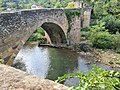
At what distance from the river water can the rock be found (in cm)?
985

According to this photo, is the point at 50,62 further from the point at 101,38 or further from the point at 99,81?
the point at 99,81

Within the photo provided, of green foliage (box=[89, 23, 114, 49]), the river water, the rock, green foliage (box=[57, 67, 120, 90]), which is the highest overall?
green foliage (box=[57, 67, 120, 90])

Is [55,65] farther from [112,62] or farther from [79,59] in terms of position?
[112,62]

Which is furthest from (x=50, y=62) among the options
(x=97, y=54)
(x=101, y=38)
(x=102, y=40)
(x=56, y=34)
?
(x=102, y=40)

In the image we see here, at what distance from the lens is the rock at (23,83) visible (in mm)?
2226

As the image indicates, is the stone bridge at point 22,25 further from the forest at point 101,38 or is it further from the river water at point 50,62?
the forest at point 101,38

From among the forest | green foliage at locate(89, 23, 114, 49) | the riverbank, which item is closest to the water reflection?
the riverbank

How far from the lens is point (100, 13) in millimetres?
29297

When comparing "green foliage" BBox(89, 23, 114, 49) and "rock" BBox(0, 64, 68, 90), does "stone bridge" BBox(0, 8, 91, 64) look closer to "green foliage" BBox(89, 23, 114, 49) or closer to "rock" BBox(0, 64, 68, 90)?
"green foliage" BBox(89, 23, 114, 49)

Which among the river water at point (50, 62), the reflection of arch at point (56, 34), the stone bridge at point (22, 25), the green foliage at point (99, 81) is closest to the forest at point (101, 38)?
the green foliage at point (99, 81)

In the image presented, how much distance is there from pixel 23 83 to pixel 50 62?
12.8 m

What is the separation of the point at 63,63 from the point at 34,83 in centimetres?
1279

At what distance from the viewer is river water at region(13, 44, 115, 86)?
43.7 feet

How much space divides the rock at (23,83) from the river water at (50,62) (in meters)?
9.85
